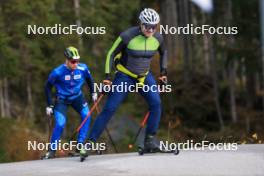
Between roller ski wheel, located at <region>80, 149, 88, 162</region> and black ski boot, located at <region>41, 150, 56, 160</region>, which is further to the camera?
black ski boot, located at <region>41, 150, 56, 160</region>

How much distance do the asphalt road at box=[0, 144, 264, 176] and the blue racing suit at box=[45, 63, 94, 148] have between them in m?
2.07

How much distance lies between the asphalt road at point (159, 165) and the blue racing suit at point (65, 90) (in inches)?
81.5

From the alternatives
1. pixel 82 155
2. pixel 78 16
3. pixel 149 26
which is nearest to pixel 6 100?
pixel 78 16

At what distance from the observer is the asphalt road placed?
859 cm

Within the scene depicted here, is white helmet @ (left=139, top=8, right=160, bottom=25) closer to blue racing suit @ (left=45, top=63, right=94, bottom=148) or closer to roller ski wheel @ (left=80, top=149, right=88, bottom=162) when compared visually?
roller ski wheel @ (left=80, top=149, right=88, bottom=162)

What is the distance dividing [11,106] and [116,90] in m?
19.7

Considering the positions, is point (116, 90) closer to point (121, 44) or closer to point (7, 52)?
point (121, 44)

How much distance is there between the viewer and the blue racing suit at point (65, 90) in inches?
477

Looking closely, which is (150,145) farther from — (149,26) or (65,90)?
(65,90)

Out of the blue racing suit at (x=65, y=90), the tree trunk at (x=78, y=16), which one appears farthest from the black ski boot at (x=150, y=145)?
the tree trunk at (x=78, y=16)

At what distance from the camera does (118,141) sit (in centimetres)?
2617

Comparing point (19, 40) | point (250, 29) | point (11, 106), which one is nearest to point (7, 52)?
point (19, 40)

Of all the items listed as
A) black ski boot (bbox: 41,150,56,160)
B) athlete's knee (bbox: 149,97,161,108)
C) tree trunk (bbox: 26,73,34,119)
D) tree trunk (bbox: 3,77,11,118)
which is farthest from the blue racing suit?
tree trunk (bbox: 3,77,11,118)

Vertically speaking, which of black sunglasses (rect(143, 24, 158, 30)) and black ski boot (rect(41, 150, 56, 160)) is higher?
black sunglasses (rect(143, 24, 158, 30))
